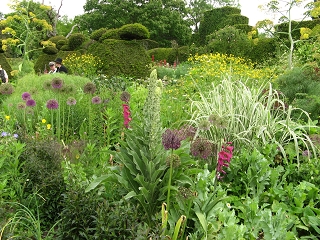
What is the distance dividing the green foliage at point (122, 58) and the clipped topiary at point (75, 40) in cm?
477

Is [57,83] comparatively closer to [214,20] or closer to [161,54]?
[161,54]

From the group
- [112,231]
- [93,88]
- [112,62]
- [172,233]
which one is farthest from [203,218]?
[112,62]

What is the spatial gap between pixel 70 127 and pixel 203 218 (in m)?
3.71

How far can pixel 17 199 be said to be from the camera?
9.84 feet

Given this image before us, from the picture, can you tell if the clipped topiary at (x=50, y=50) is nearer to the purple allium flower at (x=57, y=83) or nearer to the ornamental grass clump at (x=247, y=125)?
the purple allium flower at (x=57, y=83)

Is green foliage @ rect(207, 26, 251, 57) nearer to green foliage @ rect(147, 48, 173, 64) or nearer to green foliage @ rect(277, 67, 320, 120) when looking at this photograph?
green foliage @ rect(147, 48, 173, 64)

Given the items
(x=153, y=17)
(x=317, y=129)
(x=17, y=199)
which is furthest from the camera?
(x=153, y=17)

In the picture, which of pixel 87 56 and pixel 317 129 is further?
pixel 87 56

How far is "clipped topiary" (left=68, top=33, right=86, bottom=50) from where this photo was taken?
15.4 meters

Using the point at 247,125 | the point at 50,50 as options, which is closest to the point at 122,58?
the point at 50,50

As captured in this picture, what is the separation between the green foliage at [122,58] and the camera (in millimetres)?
10547

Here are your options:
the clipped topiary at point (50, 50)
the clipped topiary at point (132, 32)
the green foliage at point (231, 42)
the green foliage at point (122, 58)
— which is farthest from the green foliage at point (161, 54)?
the green foliage at point (122, 58)

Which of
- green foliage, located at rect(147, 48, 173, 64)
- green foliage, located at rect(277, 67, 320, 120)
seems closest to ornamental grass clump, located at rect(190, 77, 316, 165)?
green foliage, located at rect(277, 67, 320, 120)

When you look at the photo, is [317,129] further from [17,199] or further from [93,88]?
[17,199]
